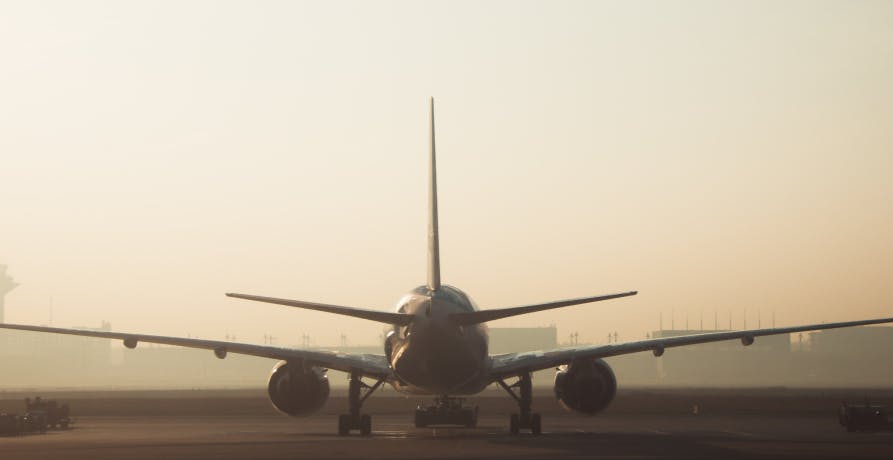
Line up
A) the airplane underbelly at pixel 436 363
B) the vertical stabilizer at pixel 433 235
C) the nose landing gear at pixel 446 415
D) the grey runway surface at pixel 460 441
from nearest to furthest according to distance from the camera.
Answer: the grey runway surface at pixel 460 441, the airplane underbelly at pixel 436 363, the vertical stabilizer at pixel 433 235, the nose landing gear at pixel 446 415

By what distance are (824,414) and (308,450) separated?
39709mm

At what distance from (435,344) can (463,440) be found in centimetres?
341

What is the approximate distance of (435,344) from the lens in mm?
40250

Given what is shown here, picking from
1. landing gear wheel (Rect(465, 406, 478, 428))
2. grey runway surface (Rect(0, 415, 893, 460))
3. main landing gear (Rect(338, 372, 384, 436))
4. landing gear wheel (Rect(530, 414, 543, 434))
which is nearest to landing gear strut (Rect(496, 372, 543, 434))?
landing gear wheel (Rect(530, 414, 543, 434))

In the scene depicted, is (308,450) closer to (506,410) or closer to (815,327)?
(815,327)

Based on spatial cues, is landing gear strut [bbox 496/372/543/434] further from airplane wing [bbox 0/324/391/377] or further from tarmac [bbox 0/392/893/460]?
airplane wing [bbox 0/324/391/377]

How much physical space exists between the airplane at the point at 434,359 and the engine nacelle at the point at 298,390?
0.04m

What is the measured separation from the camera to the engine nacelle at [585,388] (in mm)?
46594

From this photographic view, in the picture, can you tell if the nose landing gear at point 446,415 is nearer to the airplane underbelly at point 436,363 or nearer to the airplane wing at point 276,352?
the airplane wing at point 276,352

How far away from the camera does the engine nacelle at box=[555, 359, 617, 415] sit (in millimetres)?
46594

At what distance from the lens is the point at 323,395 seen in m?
46.8

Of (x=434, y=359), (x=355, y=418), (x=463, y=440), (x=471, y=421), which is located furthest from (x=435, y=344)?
(x=471, y=421)

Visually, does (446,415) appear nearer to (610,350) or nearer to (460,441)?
(610,350)

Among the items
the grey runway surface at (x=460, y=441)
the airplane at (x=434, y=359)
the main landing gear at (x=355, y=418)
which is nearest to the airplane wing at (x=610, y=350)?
the airplane at (x=434, y=359)
